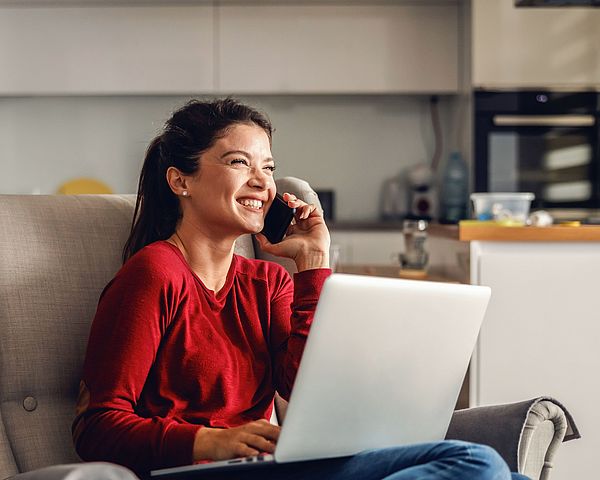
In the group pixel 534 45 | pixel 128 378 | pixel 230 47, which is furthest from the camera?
pixel 230 47

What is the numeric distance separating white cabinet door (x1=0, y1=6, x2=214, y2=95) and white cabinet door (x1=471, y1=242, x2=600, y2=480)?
2433mm

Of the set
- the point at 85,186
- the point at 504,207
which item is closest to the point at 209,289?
the point at 504,207

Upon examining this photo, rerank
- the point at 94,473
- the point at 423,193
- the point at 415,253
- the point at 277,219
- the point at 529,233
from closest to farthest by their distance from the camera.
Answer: the point at 94,473, the point at 277,219, the point at 529,233, the point at 415,253, the point at 423,193

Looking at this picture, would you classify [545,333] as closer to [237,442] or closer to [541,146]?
[237,442]

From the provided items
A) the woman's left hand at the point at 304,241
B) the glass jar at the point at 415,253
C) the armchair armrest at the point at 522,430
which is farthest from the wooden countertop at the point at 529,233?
the armchair armrest at the point at 522,430

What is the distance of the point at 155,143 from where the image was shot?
1.65m

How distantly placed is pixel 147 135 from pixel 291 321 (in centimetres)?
353

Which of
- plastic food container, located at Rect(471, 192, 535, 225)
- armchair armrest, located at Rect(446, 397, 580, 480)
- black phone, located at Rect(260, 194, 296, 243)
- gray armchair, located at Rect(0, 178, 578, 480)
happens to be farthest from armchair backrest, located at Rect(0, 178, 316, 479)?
plastic food container, located at Rect(471, 192, 535, 225)

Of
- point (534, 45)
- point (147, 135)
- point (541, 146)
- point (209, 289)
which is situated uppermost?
point (534, 45)

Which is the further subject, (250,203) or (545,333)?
(545,333)

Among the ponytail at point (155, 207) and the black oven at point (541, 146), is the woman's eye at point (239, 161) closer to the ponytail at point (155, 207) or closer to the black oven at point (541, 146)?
the ponytail at point (155, 207)

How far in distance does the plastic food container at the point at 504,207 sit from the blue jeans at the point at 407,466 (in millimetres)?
1445

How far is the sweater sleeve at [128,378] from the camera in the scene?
1.30 meters

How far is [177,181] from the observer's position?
1.59m
